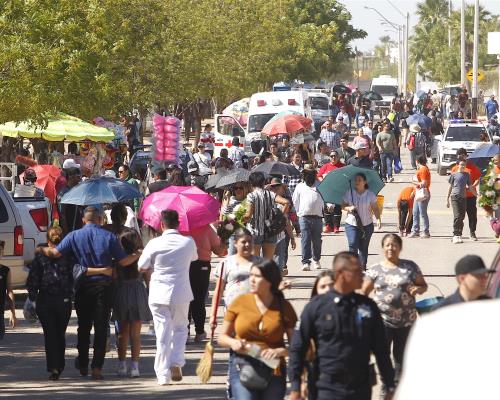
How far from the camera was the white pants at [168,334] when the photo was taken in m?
12.5

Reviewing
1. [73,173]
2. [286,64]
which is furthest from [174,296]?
[286,64]

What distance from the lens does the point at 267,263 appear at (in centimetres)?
881

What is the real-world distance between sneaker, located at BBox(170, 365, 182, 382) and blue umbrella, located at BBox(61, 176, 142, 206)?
212 inches

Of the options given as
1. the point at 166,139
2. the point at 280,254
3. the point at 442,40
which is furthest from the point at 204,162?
the point at 442,40

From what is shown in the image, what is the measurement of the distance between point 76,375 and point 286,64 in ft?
220

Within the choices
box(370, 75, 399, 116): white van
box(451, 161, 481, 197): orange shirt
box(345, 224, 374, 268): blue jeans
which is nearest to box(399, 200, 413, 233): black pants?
box(451, 161, 481, 197): orange shirt

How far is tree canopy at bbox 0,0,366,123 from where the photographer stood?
80.3 ft

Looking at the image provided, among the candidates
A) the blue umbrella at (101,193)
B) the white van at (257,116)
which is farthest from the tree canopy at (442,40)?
the blue umbrella at (101,193)

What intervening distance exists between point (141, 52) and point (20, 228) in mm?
24202

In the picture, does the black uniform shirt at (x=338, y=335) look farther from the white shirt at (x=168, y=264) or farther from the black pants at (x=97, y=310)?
the black pants at (x=97, y=310)

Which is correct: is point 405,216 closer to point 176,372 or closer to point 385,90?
point 176,372

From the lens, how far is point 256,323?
872 centimetres

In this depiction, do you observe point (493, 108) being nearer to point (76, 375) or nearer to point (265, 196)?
point (265, 196)

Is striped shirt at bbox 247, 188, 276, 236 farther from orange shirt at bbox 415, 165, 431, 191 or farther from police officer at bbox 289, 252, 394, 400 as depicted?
orange shirt at bbox 415, 165, 431, 191
